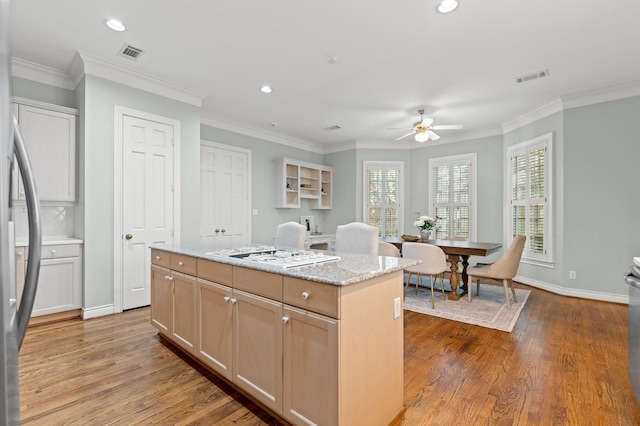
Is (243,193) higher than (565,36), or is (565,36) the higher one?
(565,36)

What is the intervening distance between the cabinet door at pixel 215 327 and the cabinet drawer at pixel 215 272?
0.11 feet

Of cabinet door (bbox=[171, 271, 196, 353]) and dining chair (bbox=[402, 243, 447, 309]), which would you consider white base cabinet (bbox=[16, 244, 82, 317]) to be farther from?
dining chair (bbox=[402, 243, 447, 309])

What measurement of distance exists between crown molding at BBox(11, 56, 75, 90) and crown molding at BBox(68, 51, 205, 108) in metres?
0.11

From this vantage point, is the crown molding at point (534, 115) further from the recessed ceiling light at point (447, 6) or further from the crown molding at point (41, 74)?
the crown molding at point (41, 74)

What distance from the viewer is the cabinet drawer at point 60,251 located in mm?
3258

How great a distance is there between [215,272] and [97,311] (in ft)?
7.63

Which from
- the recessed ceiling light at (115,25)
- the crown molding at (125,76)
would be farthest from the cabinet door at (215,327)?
the crown molding at (125,76)

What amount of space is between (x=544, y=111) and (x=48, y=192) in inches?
266

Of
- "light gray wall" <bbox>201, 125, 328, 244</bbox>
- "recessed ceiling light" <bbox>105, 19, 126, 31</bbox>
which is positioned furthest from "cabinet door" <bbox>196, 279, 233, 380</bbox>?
"light gray wall" <bbox>201, 125, 328, 244</bbox>

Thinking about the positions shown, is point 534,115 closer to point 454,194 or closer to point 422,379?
point 454,194

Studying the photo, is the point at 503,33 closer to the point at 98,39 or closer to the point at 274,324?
the point at 274,324

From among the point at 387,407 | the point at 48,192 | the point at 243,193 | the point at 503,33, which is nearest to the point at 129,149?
the point at 48,192

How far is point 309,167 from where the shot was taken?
691cm

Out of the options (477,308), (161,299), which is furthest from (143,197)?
(477,308)
